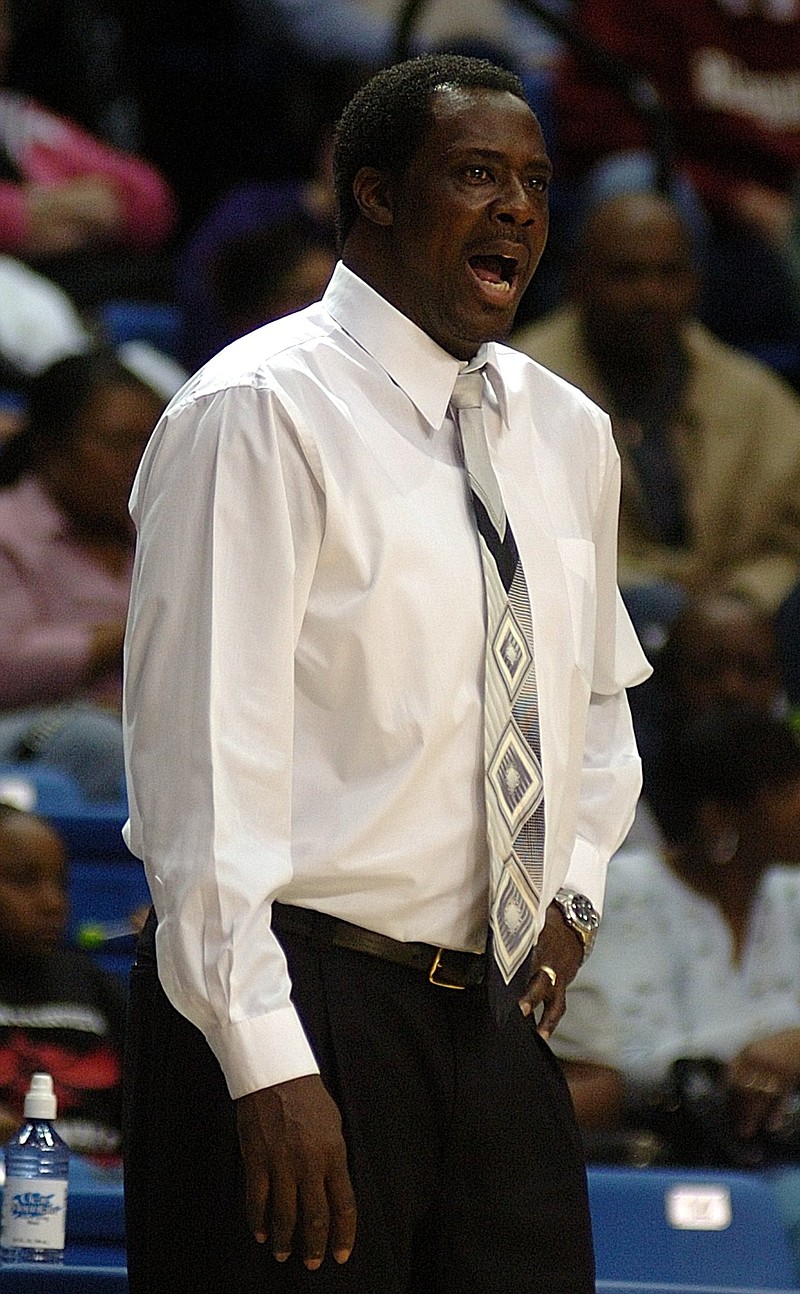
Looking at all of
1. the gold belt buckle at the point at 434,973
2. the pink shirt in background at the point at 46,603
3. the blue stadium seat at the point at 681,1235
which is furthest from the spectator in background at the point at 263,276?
the gold belt buckle at the point at 434,973

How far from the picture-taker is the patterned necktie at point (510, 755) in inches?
77.5

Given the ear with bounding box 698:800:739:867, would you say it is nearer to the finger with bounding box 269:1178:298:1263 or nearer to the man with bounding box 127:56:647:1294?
the man with bounding box 127:56:647:1294

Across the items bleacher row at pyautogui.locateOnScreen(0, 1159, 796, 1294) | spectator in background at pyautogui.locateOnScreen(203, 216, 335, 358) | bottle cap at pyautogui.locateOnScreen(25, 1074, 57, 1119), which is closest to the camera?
bottle cap at pyautogui.locateOnScreen(25, 1074, 57, 1119)

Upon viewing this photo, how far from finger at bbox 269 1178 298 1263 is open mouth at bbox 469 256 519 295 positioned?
84 cm

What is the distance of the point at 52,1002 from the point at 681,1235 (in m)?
1.18

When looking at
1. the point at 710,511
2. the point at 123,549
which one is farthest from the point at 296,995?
the point at 710,511

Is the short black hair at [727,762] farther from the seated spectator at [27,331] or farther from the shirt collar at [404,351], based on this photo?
the shirt collar at [404,351]

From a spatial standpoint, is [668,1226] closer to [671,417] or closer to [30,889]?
[30,889]

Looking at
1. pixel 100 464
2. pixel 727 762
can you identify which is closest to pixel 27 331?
pixel 100 464

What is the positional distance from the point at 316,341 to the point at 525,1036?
0.67 meters

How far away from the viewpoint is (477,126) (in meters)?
2.09

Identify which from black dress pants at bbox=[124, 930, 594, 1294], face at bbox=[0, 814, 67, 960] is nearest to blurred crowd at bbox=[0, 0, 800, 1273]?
face at bbox=[0, 814, 67, 960]

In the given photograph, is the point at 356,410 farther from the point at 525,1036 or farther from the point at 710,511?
the point at 710,511

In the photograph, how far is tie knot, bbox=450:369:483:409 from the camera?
7.01 feet
